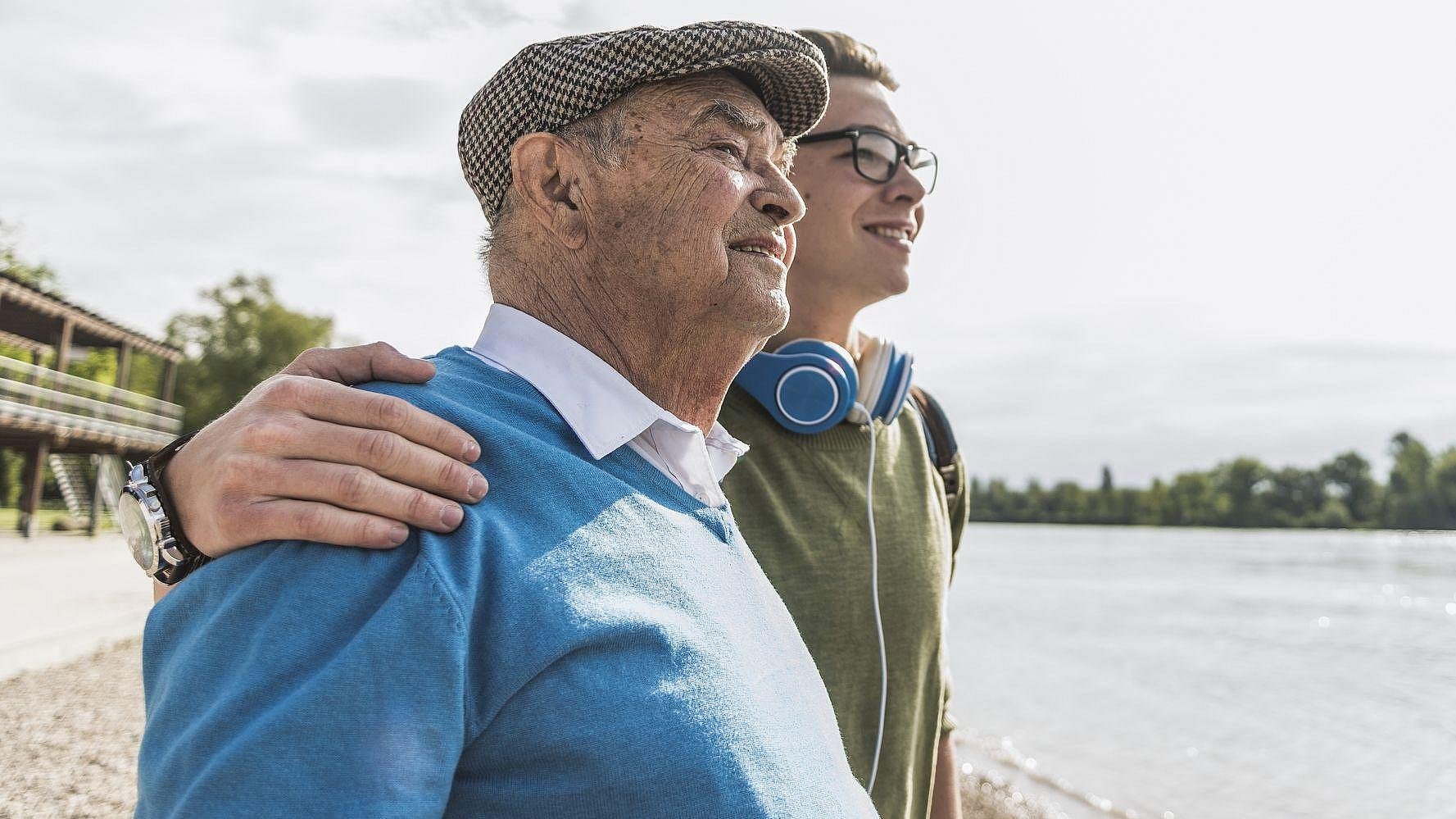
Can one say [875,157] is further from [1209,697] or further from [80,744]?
[1209,697]

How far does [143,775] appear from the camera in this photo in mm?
988

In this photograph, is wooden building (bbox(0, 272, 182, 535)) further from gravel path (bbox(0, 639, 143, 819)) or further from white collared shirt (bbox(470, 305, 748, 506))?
white collared shirt (bbox(470, 305, 748, 506))

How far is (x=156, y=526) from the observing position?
1.24 meters

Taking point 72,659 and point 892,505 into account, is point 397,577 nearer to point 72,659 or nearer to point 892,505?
point 892,505

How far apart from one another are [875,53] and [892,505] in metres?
1.23

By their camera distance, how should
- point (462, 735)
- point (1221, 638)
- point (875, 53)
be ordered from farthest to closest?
point (1221, 638) < point (875, 53) < point (462, 735)

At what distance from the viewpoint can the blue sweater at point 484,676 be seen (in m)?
0.90

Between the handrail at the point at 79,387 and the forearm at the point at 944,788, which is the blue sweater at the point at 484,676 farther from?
the handrail at the point at 79,387

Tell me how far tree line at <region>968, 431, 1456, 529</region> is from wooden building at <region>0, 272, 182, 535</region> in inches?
3521

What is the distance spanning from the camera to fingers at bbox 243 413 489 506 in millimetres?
1069

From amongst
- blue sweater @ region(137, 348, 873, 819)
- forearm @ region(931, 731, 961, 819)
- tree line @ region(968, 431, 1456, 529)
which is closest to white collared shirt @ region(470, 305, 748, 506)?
blue sweater @ region(137, 348, 873, 819)

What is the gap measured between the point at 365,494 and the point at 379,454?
0.07 metres

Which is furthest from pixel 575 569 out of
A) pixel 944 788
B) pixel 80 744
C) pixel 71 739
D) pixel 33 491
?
pixel 33 491

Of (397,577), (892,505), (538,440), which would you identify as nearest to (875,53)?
(892,505)
